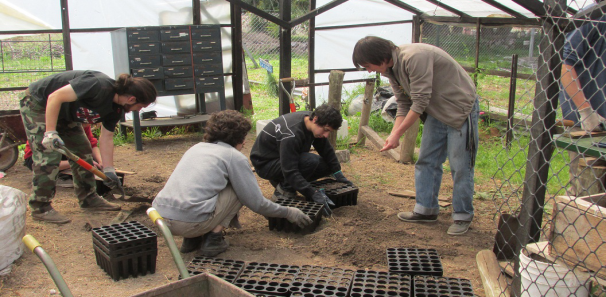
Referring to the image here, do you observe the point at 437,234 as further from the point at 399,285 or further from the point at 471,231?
the point at 399,285

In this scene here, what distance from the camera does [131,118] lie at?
7.71 meters

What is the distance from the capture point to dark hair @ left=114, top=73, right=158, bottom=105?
3.89m

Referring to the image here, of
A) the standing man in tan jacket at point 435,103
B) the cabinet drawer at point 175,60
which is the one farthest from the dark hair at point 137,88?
the cabinet drawer at point 175,60

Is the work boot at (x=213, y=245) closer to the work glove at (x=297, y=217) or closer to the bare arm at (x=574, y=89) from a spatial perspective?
the work glove at (x=297, y=217)

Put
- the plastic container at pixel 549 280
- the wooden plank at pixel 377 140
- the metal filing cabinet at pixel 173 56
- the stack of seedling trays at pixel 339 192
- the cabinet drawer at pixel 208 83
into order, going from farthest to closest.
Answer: the cabinet drawer at pixel 208 83
the metal filing cabinet at pixel 173 56
the wooden plank at pixel 377 140
the stack of seedling trays at pixel 339 192
the plastic container at pixel 549 280

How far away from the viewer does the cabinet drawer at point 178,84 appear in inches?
281

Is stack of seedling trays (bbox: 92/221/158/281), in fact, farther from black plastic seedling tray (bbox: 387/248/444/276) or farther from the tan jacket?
the tan jacket

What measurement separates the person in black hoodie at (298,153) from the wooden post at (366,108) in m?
2.06

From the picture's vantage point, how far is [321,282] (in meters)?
2.98

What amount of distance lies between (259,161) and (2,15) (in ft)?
13.7

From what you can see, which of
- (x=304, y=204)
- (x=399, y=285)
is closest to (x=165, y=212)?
(x=304, y=204)

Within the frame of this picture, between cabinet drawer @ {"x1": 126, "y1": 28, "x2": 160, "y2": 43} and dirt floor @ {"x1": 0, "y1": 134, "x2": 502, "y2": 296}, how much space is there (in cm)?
231

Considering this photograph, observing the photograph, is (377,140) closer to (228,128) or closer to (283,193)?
(283,193)

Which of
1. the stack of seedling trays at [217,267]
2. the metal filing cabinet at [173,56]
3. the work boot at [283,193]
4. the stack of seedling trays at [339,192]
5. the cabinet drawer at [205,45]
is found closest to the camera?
the stack of seedling trays at [217,267]
